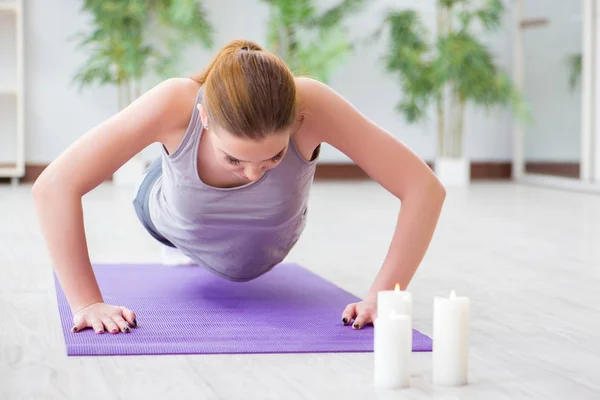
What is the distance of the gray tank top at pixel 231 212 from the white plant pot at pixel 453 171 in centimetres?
405

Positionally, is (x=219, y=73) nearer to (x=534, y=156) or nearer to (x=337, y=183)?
(x=337, y=183)

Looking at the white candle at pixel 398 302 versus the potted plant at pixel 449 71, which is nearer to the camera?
the white candle at pixel 398 302

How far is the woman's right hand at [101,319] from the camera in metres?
1.61

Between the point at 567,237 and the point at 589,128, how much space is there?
232 cm

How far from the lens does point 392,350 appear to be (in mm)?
1293

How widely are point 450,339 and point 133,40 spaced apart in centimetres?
437

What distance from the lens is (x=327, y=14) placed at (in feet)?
18.4

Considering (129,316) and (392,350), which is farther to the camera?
(129,316)

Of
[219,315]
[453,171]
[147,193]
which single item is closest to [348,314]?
[219,315]

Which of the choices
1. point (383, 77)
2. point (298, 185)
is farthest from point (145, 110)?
point (383, 77)

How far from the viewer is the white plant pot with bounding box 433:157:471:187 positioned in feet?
19.6

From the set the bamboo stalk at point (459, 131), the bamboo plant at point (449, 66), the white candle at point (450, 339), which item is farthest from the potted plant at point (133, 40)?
the white candle at point (450, 339)

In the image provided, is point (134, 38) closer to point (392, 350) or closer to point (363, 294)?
point (363, 294)

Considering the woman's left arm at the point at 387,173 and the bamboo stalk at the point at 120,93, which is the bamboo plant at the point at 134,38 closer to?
the bamboo stalk at the point at 120,93
